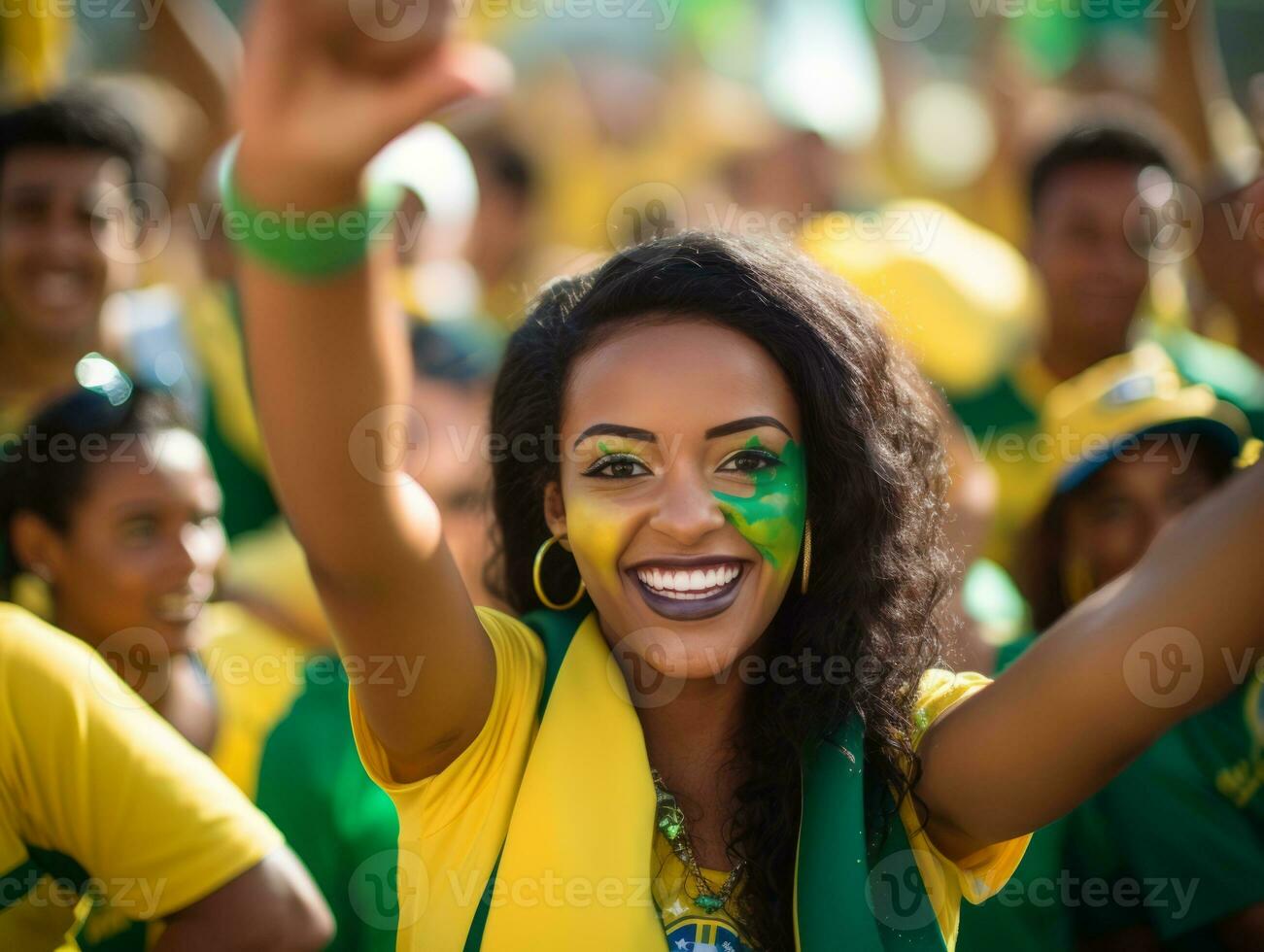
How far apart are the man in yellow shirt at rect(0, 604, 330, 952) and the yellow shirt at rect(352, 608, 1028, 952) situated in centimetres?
25

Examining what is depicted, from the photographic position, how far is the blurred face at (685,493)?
6.31 feet

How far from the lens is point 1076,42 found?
7398 mm

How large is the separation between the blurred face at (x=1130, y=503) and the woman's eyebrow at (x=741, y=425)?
1417 mm

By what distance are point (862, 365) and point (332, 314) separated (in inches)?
38.8

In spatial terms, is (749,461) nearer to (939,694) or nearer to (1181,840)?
(939,694)

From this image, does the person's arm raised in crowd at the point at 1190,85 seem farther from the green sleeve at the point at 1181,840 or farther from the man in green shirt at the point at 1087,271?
the green sleeve at the point at 1181,840

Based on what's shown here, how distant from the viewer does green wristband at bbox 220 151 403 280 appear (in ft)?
4.02

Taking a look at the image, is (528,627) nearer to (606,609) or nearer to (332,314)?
(606,609)

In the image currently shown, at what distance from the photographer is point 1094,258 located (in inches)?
168

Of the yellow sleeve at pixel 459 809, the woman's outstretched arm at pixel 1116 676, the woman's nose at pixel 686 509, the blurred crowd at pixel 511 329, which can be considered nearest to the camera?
the woman's outstretched arm at pixel 1116 676

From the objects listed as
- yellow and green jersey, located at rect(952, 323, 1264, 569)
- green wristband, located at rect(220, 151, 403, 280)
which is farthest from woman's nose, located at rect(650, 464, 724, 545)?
yellow and green jersey, located at rect(952, 323, 1264, 569)

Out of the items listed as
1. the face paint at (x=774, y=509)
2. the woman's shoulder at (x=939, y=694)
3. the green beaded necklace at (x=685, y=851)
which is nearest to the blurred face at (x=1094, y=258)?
the woman's shoulder at (x=939, y=694)

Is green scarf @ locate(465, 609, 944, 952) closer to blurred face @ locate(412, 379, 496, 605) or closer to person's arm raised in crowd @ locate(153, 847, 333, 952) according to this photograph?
person's arm raised in crowd @ locate(153, 847, 333, 952)

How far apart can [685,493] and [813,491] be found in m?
0.24
